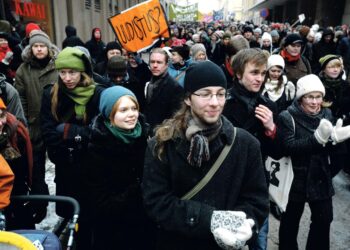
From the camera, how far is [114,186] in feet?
8.75

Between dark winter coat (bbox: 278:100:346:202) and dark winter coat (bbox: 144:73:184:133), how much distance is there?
5.06 feet

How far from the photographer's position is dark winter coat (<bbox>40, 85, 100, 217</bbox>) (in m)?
3.19

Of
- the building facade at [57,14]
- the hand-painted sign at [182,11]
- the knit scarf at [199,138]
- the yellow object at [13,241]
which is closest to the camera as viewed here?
the yellow object at [13,241]

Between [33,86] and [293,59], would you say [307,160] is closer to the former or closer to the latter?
[293,59]

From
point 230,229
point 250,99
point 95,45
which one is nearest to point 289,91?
point 250,99

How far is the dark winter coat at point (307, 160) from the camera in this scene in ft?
9.95

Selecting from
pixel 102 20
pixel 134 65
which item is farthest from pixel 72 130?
pixel 102 20

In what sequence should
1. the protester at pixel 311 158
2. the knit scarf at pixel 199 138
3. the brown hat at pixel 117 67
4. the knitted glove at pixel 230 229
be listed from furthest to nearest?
the brown hat at pixel 117 67, the protester at pixel 311 158, the knit scarf at pixel 199 138, the knitted glove at pixel 230 229

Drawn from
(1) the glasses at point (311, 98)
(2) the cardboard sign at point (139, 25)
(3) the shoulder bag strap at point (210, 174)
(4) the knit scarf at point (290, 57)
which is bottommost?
(3) the shoulder bag strap at point (210, 174)

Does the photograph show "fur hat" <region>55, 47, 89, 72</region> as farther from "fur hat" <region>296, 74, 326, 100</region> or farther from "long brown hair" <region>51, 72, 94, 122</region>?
"fur hat" <region>296, 74, 326, 100</region>

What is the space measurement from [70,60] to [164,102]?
135cm

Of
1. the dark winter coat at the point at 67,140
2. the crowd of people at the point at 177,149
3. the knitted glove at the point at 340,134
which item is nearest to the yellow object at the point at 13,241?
the crowd of people at the point at 177,149

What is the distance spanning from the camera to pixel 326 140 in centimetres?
283

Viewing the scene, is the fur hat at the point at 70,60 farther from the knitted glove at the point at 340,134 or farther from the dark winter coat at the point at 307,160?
the knitted glove at the point at 340,134
